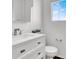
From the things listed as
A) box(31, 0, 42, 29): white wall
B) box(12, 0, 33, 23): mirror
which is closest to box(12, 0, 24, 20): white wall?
box(12, 0, 33, 23): mirror

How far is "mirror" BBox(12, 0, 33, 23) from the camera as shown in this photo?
2393 millimetres

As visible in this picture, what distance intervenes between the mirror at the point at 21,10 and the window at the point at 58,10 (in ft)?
2.82

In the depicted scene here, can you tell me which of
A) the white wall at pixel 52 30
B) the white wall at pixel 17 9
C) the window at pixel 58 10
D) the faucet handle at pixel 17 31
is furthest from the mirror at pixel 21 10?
the window at pixel 58 10

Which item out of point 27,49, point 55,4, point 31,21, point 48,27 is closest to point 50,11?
point 55,4

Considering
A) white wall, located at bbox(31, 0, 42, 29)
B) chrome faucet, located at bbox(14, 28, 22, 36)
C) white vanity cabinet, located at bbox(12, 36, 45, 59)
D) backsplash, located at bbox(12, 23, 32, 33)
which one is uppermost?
white wall, located at bbox(31, 0, 42, 29)

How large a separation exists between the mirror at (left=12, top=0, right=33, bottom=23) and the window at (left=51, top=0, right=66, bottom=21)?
860 mm

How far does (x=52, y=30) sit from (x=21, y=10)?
1.32m

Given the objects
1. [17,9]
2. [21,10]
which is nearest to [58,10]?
[21,10]

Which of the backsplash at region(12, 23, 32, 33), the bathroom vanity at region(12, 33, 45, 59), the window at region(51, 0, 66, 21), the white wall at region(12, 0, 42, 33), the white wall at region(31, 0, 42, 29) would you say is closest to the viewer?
the bathroom vanity at region(12, 33, 45, 59)

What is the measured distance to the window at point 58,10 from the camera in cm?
323

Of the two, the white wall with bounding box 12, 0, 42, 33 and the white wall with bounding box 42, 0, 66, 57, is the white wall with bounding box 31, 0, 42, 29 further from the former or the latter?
the white wall with bounding box 42, 0, 66, 57
